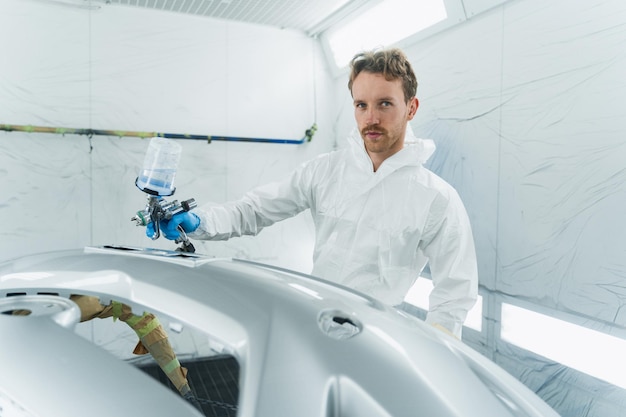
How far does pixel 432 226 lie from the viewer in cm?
132

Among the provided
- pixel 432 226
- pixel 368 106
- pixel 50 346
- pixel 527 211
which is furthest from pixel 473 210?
pixel 50 346

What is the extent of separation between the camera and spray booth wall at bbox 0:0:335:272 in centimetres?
192

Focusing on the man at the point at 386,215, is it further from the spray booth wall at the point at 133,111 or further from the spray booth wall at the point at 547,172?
the spray booth wall at the point at 133,111

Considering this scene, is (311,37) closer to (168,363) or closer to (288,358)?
(168,363)

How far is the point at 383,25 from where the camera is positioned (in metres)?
2.07

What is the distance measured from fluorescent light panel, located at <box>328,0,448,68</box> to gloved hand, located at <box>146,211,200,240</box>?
1.27m

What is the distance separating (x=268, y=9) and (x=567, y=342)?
6.46 ft

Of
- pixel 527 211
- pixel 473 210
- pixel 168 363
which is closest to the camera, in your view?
pixel 168 363

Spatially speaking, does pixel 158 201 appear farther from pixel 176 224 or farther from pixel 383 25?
pixel 383 25

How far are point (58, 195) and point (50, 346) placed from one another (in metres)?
1.77

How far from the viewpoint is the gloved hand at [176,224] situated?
4.06 feet

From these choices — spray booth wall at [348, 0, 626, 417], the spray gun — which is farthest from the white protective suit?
spray booth wall at [348, 0, 626, 417]

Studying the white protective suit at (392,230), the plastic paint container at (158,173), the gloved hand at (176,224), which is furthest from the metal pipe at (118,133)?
the gloved hand at (176,224)

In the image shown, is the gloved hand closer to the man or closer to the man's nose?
the man
